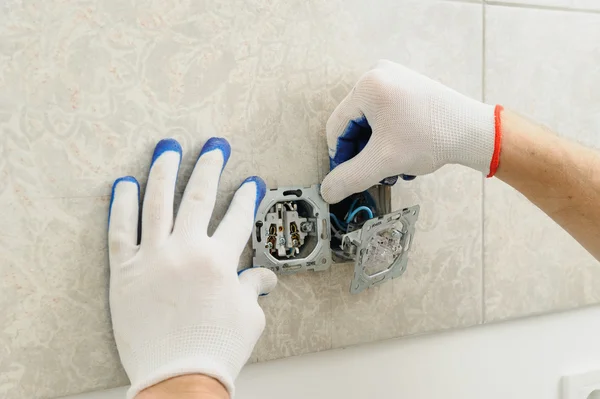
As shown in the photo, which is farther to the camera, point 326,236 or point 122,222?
point 326,236

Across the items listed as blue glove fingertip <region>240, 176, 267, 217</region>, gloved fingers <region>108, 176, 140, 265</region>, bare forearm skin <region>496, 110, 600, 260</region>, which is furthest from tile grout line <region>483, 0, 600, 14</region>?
gloved fingers <region>108, 176, 140, 265</region>

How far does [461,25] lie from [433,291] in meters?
0.42

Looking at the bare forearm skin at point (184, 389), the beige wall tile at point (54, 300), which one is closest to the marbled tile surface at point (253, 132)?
the beige wall tile at point (54, 300)

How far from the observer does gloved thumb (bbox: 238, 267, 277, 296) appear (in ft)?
2.43

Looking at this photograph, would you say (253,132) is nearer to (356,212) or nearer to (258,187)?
(258,187)

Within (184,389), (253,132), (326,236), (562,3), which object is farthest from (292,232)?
(562,3)

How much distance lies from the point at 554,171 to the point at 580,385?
498 mm

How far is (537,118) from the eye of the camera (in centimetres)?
94

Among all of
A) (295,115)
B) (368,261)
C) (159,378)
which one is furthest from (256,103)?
(159,378)

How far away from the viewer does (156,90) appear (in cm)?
72

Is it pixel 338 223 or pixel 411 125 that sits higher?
pixel 411 125

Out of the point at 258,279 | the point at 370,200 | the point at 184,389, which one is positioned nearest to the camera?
the point at 184,389

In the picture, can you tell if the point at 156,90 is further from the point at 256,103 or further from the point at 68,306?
the point at 68,306

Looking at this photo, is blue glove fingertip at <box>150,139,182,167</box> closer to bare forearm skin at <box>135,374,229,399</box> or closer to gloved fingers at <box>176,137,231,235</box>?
gloved fingers at <box>176,137,231,235</box>
